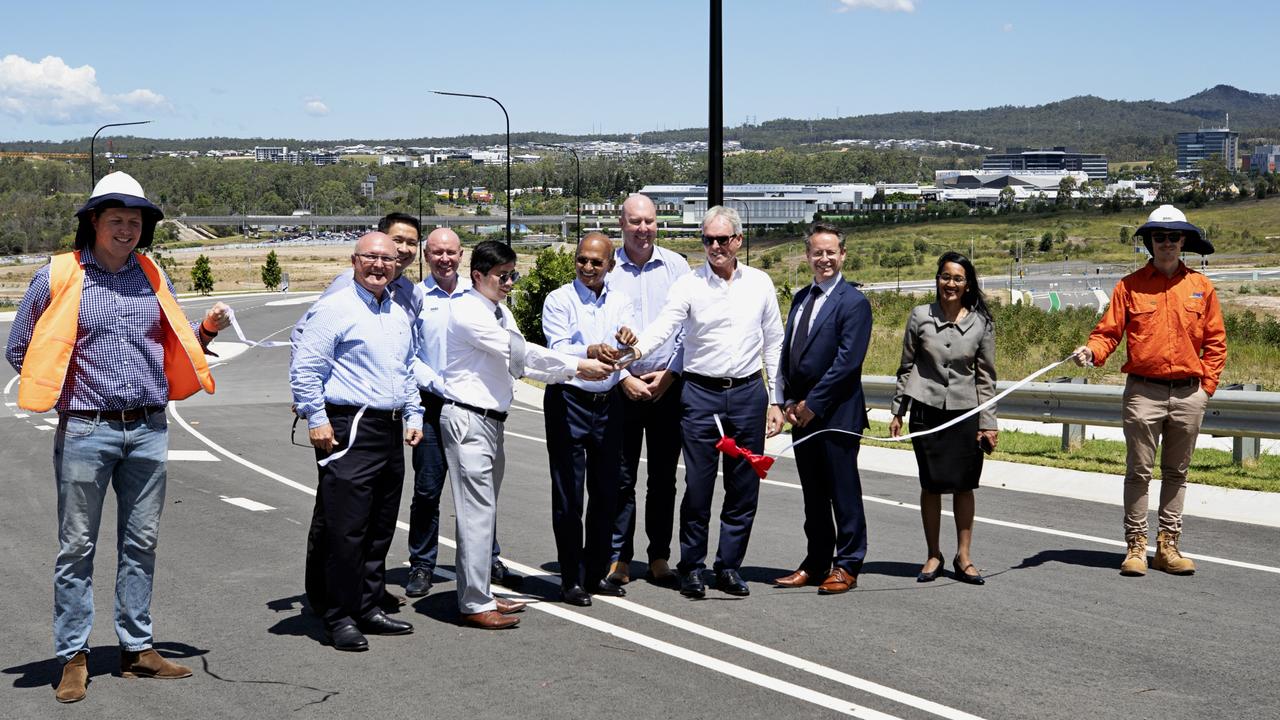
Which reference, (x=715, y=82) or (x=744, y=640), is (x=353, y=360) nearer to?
(x=744, y=640)

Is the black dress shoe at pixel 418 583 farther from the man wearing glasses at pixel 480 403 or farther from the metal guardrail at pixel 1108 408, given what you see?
the metal guardrail at pixel 1108 408

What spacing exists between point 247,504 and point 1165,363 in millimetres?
7682

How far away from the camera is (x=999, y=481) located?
1255 cm

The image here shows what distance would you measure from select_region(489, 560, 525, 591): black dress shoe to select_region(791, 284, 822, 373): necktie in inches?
84.4

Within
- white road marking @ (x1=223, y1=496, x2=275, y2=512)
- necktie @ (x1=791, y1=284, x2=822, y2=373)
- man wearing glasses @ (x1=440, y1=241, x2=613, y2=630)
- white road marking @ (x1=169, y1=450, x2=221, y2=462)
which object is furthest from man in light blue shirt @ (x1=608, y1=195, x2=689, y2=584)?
white road marking @ (x1=169, y1=450, x2=221, y2=462)

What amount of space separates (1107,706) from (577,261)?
12.6 feet

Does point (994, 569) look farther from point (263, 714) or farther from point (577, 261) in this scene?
point (263, 714)

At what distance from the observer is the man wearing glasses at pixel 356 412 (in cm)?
700

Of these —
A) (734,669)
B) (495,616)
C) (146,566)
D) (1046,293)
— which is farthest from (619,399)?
(1046,293)

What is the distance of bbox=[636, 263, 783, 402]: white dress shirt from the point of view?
8.01 m

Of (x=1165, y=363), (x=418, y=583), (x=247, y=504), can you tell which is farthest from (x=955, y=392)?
(x=247, y=504)

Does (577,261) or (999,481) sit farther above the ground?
(577,261)

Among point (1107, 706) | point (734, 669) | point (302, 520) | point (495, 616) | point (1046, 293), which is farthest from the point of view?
point (1046, 293)

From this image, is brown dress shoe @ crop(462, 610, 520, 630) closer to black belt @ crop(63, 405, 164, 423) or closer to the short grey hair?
black belt @ crop(63, 405, 164, 423)
